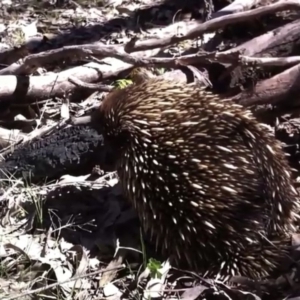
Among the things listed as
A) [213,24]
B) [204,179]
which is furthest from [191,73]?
[204,179]

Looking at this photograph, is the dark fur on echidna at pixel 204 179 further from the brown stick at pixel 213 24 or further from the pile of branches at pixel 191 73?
the brown stick at pixel 213 24

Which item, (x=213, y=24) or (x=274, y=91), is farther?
(x=213, y=24)

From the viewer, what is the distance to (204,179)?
375cm

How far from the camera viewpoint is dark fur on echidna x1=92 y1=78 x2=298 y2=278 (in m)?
3.65

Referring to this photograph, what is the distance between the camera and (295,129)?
4961 mm

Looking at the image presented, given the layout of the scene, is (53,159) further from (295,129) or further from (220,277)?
(295,129)

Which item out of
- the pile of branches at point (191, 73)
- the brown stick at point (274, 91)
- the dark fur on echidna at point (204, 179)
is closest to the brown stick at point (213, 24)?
the pile of branches at point (191, 73)

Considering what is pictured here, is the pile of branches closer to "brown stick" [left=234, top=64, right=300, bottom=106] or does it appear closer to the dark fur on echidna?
"brown stick" [left=234, top=64, right=300, bottom=106]

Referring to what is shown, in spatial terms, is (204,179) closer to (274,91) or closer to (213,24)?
(274,91)

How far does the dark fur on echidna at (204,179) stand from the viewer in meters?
3.65

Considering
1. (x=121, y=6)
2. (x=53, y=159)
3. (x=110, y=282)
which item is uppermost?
(x=121, y=6)

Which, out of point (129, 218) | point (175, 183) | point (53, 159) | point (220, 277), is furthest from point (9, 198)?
point (220, 277)

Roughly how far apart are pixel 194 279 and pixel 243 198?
52 centimetres

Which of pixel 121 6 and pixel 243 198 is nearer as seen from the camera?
pixel 243 198
